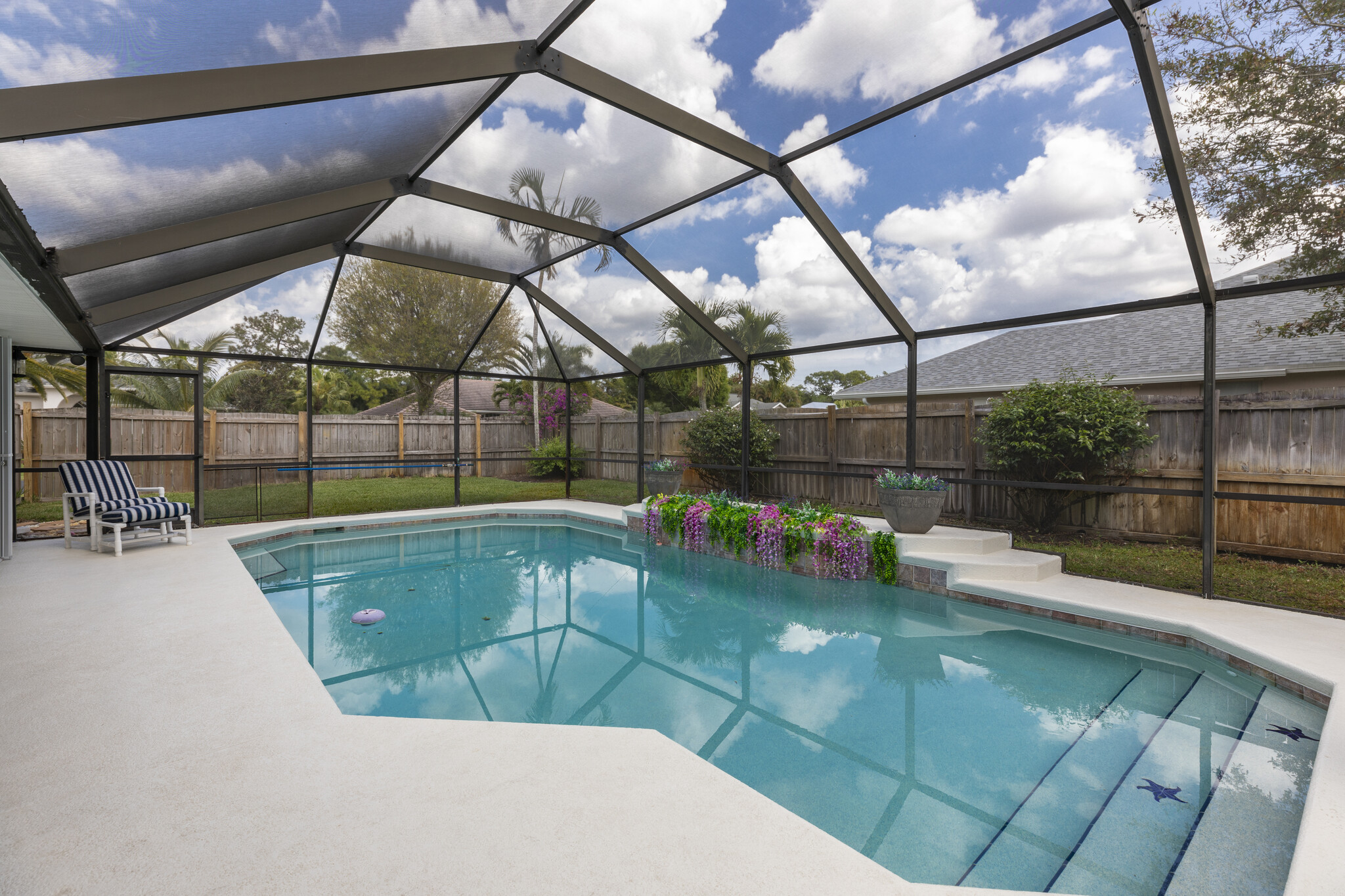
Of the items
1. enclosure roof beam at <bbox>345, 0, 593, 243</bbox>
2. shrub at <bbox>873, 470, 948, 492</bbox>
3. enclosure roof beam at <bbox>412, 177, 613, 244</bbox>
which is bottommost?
shrub at <bbox>873, 470, 948, 492</bbox>

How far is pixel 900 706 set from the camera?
10.8 feet

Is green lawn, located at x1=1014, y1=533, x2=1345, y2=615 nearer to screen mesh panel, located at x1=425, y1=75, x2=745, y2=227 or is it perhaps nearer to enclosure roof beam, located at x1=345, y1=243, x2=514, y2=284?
screen mesh panel, located at x1=425, y1=75, x2=745, y2=227

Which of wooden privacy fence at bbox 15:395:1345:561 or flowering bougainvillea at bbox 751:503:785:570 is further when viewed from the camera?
flowering bougainvillea at bbox 751:503:785:570

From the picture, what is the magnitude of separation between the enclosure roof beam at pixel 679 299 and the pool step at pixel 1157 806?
19.8 ft

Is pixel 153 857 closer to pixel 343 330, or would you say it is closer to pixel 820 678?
pixel 820 678

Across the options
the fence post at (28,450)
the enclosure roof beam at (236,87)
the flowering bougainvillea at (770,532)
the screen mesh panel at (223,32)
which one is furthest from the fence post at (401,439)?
the screen mesh panel at (223,32)

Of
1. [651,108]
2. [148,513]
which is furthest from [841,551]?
[148,513]

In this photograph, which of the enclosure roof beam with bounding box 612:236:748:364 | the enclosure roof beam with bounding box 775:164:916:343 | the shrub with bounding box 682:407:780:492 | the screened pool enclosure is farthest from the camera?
the shrub with bounding box 682:407:780:492

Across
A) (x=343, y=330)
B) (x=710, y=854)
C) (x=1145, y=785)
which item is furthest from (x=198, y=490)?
(x=1145, y=785)

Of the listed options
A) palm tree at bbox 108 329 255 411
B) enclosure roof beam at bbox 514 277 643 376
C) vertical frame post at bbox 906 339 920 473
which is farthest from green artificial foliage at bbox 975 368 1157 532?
palm tree at bbox 108 329 255 411

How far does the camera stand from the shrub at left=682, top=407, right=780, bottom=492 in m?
9.68

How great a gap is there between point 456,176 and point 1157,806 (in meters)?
6.28

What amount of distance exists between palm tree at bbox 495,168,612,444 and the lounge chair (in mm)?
4541

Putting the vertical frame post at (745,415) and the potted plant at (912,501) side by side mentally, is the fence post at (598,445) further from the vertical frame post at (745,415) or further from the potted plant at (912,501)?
the potted plant at (912,501)
